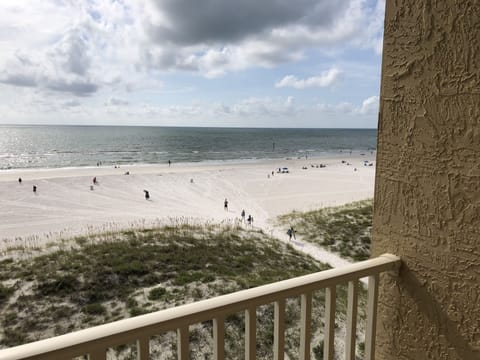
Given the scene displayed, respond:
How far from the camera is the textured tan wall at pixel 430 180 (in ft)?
4.45

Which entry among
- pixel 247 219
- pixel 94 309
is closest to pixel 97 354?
pixel 94 309

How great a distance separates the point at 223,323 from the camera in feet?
3.68

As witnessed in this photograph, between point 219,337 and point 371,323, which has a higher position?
point 219,337

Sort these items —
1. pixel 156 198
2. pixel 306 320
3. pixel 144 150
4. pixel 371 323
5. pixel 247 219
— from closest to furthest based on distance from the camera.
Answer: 1. pixel 306 320
2. pixel 371 323
3. pixel 247 219
4. pixel 156 198
5. pixel 144 150

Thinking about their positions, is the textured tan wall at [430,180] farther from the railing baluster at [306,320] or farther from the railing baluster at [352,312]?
the railing baluster at [306,320]

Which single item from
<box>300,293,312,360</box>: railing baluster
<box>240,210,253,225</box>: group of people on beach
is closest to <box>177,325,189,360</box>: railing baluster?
<box>300,293,312,360</box>: railing baluster

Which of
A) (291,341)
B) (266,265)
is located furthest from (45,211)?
(291,341)

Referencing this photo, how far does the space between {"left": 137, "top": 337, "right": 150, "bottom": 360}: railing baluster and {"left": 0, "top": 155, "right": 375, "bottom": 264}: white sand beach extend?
509 inches

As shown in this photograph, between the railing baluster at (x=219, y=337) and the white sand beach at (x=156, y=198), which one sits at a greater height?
the railing baluster at (x=219, y=337)

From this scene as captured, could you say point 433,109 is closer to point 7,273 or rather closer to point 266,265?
point 266,265

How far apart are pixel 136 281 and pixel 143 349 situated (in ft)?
21.6

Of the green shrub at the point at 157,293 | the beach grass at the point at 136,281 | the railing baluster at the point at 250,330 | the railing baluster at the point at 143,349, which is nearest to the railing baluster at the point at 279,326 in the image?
the railing baluster at the point at 250,330

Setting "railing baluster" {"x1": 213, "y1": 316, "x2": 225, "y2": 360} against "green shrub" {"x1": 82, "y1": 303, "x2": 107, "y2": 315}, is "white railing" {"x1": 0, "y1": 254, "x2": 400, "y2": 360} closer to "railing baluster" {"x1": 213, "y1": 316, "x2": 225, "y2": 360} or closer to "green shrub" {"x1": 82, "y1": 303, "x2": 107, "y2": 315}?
"railing baluster" {"x1": 213, "y1": 316, "x2": 225, "y2": 360}

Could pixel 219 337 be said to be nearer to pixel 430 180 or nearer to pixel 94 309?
pixel 430 180
